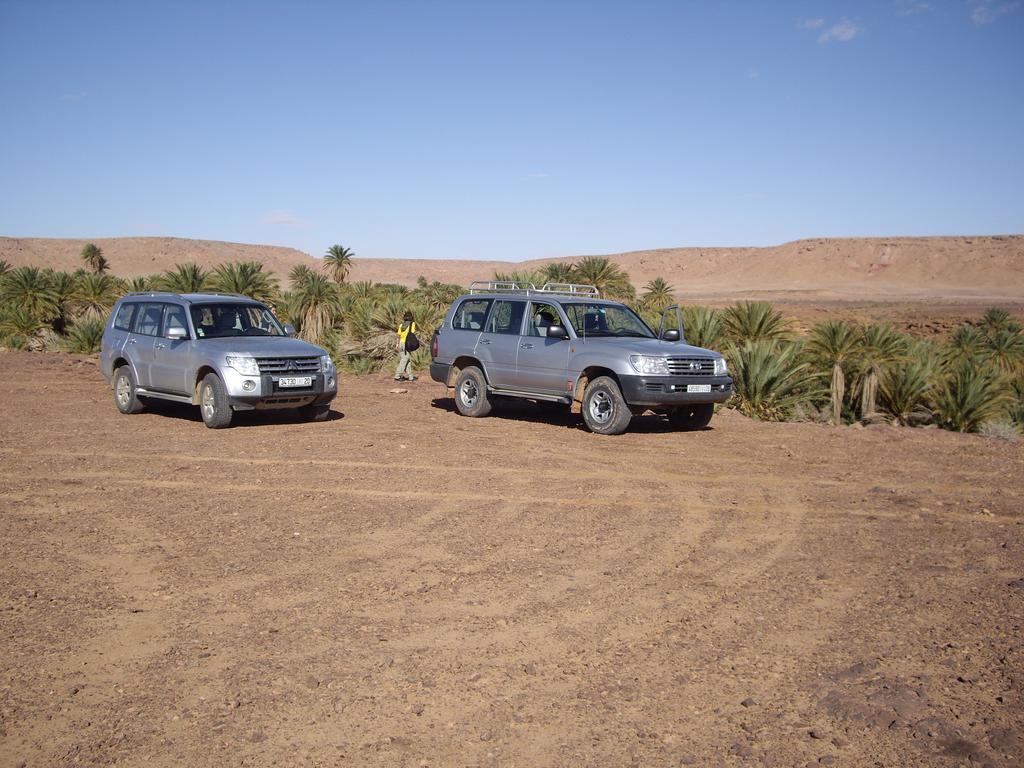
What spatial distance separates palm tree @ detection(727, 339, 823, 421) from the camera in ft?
55.5

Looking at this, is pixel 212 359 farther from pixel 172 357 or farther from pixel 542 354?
pixel 542 354

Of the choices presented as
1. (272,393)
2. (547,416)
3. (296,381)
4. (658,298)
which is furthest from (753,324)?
(658,298)

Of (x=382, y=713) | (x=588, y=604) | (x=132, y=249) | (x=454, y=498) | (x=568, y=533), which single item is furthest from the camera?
(x=132, y=249)

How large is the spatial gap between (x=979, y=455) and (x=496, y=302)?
711 centimetres

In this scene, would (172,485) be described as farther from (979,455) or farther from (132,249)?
(132,249)

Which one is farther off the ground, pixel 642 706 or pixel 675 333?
pixel 675 333

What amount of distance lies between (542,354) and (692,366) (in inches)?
86.3

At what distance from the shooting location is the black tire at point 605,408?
13117 mm

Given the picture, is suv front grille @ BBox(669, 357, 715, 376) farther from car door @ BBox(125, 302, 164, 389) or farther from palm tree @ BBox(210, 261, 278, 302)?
palm tree @ BBox(210, 261, 278, 302)

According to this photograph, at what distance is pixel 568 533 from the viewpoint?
7.80 m

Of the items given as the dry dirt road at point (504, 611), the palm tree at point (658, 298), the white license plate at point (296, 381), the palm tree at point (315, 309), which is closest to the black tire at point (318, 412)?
the white license plate at point (296, 381)

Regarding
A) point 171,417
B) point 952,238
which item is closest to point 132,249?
point 952,238

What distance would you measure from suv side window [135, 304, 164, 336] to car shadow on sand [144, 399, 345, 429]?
116 centimetres

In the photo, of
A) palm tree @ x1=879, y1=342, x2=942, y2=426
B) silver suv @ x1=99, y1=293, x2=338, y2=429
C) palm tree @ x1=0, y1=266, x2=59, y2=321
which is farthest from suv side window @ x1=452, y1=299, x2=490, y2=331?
palm tree @ x1=0, y1=266, x2=59, y2=321
